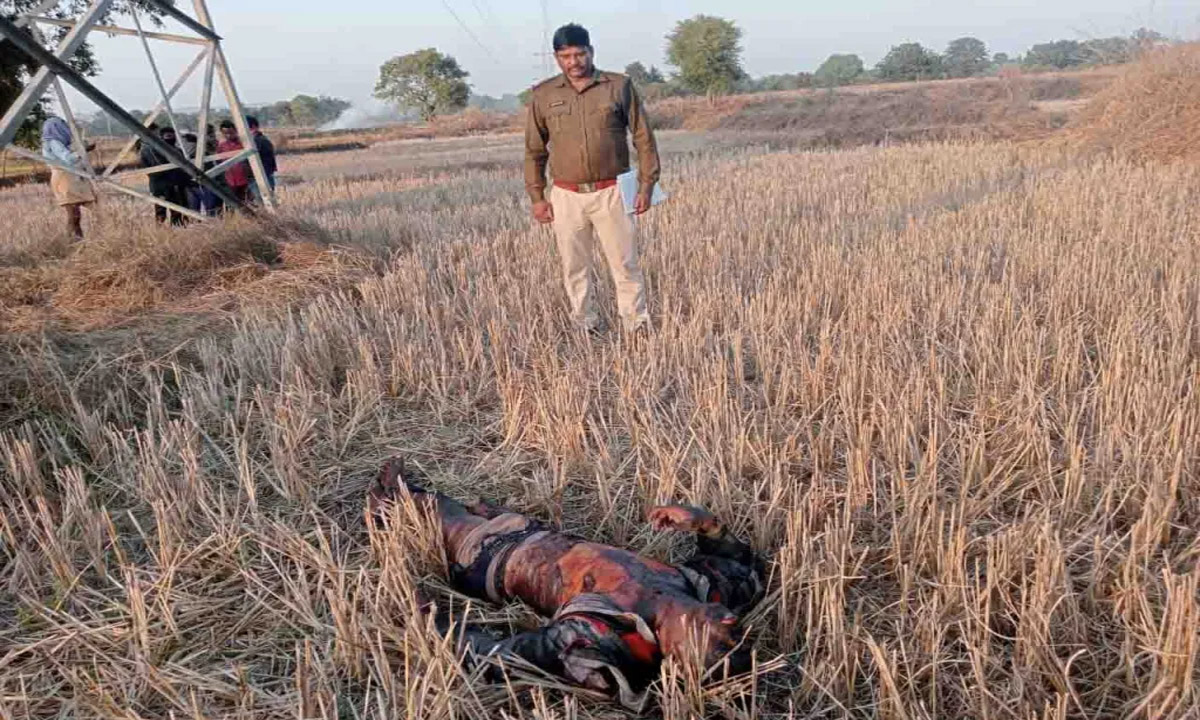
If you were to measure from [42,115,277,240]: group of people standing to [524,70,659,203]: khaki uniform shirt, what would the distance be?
379 centimetres

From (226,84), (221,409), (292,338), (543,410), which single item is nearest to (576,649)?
(543,410)

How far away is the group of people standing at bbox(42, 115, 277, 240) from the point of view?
6.99 m

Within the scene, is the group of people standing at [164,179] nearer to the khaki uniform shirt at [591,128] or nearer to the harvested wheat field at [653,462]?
the harvested wheat field at [653,462]

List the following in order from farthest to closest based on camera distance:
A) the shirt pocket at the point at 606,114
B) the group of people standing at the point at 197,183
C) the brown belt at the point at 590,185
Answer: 1. the group of people standing at the point at 197,183
2. the brown belt at the point at 590,185
3. the shirt pocket at the point at 606,114

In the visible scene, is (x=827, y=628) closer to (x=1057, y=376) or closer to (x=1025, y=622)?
(x=1025, y=622)

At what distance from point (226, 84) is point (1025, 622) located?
7.59m

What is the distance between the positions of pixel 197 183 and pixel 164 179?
413mm

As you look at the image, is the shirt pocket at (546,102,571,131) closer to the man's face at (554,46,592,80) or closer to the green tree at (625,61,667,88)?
the man's face at (554,46,592,80)

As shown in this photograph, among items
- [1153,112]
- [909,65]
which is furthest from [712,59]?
[1153,112]

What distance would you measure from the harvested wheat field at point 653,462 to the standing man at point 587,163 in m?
0.33

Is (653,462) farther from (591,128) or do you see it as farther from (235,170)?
(235,170)

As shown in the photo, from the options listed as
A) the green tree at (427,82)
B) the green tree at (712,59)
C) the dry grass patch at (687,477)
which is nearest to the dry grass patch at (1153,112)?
the dry grass patch at (687,477)

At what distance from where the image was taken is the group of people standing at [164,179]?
699 cm

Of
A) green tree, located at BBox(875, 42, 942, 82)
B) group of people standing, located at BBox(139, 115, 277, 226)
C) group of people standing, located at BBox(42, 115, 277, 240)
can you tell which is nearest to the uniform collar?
group of people standing, located at BBox(42, 115, 277, 240)
